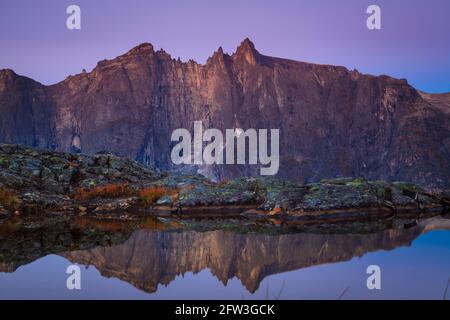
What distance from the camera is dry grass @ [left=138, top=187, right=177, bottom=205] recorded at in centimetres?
3709

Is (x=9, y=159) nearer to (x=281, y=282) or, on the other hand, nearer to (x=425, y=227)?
(x=425, y=227)

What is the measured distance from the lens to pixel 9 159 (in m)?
39.4

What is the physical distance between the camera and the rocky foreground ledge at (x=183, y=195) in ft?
107

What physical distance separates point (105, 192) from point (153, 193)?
3.23 metres

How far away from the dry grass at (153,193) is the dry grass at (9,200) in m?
7.47

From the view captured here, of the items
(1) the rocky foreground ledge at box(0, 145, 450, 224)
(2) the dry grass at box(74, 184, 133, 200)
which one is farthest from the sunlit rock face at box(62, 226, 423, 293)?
(2) the dry grass at box(74, 184, 133, 200)

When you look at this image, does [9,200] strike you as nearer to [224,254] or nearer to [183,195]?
[183,195]

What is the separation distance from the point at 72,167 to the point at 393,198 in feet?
69.9

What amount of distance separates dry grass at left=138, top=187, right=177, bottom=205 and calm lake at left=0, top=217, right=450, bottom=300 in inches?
462

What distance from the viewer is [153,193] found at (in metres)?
37.5

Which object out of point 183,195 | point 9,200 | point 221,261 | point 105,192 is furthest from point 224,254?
point 105,192

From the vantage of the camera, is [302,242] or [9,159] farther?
[9,159]

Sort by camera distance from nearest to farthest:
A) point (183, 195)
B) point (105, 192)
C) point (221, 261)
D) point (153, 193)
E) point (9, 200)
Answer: point (221, 261) → point (9, 200) → point (183, 195) → point (153, 193) → point (105, 192)
